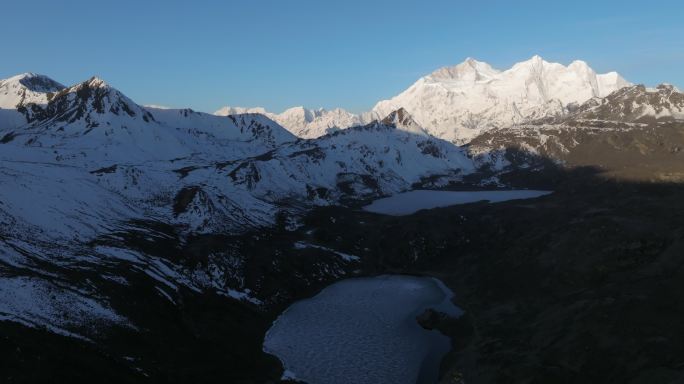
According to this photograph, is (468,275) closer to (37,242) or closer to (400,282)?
(400,282)

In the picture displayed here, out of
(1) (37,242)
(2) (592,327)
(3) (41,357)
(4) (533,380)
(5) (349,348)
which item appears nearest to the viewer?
(3) (41,357)

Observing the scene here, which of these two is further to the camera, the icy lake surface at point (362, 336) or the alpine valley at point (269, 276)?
the icy lake surface at point (362, 336)

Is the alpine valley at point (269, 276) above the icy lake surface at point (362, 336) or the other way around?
above

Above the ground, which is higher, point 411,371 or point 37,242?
point 37,242

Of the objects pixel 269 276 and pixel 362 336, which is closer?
pixel 362 336

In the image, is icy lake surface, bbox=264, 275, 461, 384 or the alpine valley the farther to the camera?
icy lake surface, bbox=264, 275, 461, 384

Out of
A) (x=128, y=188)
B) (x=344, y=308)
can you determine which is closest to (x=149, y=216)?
(x=128, y=188)

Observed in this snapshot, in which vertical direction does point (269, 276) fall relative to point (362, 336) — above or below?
above

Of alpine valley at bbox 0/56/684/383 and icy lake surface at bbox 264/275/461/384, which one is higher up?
alpine valley at bbox 0/56/684/383
